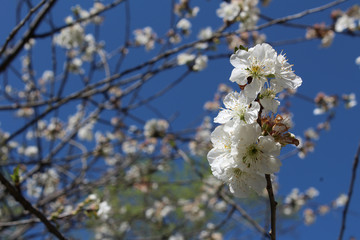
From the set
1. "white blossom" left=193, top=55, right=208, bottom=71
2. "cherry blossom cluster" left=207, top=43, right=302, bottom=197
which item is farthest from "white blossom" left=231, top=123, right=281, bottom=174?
"white blossom" left=193, top=55, right=208, bottom=71

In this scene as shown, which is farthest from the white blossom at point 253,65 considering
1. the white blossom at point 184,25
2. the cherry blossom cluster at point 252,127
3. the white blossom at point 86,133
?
the white blossom at point 86,133

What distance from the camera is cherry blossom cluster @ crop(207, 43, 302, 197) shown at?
29.1 inches

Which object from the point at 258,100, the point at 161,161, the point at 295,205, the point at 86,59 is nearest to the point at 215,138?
the point at 258,100

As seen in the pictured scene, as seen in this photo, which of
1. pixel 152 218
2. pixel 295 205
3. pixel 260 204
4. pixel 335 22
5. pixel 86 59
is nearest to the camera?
pixel 335 22

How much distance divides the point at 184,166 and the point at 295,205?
527cm

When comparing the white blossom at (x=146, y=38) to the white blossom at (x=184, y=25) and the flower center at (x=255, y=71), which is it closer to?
the white blossom at (x=184, y=25)

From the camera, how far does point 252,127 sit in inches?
28.2

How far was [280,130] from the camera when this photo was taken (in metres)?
0.76

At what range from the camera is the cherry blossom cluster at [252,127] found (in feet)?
2.42

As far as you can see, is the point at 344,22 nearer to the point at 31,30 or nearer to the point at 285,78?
the point at 285,78

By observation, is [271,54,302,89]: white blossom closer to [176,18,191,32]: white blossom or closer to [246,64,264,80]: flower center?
[246,64,264,80]: flower center

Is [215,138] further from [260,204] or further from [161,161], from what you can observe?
[260,204]

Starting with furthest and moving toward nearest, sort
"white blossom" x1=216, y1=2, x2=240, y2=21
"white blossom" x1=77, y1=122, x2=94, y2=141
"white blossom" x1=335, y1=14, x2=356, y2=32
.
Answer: "white blossom" x1=77, y1=122, x2=94, y2=141, "white blossom" x1=335, y1=14, x2=356, y2=32, "white blossom" x1=216, y1=2, x2=240, y2=21

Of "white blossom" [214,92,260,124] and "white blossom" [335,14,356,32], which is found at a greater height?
"white blossom" [335,14,356,32]
